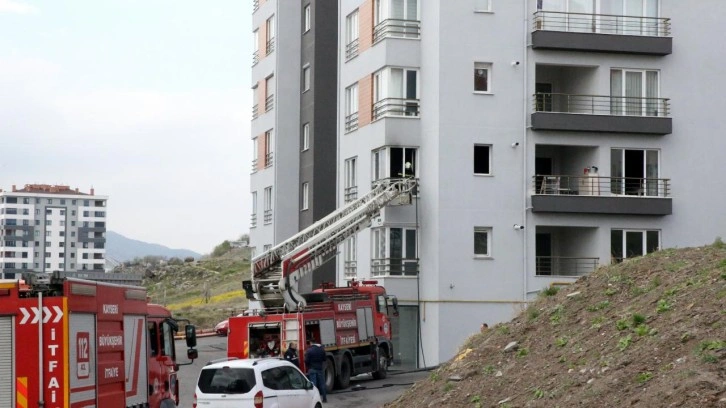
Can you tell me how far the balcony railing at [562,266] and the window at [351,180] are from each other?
7678mm

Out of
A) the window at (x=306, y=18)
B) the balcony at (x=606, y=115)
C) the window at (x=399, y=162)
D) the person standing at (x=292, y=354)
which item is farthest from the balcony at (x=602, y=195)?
the window at (x=306, y=18)

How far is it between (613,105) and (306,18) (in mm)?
16170

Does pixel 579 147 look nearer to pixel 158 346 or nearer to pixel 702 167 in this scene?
pixel 702 167

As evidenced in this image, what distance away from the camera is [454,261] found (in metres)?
42.2

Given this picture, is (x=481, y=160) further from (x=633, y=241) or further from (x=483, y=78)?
(x=633, y=241)

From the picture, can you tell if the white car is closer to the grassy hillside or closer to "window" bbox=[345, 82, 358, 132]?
"window" bbox=[345, 82, 358, 132]

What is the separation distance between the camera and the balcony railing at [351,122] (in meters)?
46.3

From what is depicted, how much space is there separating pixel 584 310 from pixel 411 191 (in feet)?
72.6

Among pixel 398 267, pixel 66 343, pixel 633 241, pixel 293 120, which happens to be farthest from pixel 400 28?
pixel 66 343

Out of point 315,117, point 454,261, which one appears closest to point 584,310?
point 454,261

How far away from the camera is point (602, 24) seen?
44375mm

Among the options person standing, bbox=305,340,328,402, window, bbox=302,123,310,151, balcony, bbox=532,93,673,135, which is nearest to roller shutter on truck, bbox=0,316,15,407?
person standing, bbox=305,340,328,402

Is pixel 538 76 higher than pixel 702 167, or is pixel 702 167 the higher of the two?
pixel 538 76

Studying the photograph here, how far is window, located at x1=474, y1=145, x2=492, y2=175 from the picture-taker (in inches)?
1695
